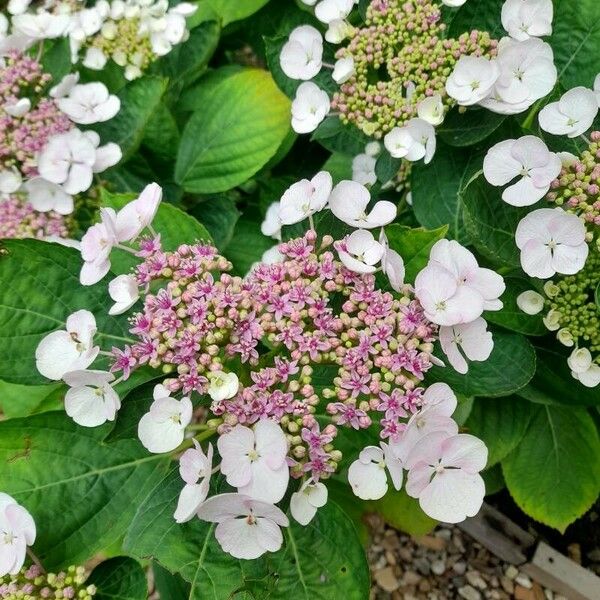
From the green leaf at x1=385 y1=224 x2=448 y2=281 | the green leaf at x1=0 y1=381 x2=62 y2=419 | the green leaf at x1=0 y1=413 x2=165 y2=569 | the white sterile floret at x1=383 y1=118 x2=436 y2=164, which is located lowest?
the green leaf at x1=0 y1=381 x2=62 y2=419

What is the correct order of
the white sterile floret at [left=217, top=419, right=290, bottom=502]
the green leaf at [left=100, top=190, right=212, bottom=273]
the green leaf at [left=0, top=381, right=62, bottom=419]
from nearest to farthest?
the white sterile floret at [left=217, top=419, right=290, bottom=502] → the green leaf at [left=100, top=190, right=212, bottom=273] → the green leaf at [left=0, top=381, right=62, bottom=419]

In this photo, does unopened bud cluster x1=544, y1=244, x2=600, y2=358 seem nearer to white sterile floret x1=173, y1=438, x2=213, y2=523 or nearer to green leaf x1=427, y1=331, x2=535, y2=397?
green leaf x1=427, y1=331, x2=535, y2=397

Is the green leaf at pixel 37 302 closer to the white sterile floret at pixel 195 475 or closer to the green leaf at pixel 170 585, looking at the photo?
the white sterile floret at pixel 195 475

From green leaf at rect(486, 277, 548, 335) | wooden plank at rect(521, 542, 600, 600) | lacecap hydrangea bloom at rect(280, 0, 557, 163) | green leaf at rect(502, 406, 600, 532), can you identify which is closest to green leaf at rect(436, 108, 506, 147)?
lacecap hydrangea bloom at rect(280, 0, 557, 163)

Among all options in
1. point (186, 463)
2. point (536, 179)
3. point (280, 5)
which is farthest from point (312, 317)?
point (280, 5)

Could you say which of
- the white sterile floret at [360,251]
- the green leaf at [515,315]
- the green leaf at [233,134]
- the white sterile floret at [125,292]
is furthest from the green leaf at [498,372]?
the green leaf at [233,134]

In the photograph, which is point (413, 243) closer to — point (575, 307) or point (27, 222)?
point (575, 307)
